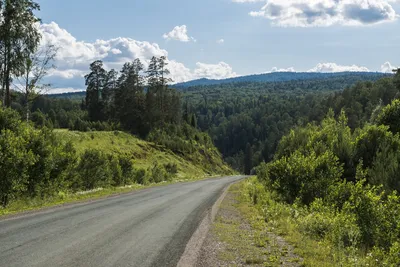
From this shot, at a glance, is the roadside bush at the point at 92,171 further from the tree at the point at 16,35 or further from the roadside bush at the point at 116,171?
the tree at the point at 16,35

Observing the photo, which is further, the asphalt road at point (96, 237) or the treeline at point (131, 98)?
the treeline at point (131, 98)

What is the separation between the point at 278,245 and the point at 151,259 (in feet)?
12.3

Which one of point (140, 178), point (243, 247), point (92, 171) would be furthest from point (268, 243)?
point (140, 178)

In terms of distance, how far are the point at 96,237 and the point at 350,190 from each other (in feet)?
34.9

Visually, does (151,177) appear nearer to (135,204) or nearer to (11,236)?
(135,204)

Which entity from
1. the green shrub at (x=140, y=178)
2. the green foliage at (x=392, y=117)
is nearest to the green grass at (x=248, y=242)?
the green foliage at (x=392, y=117)

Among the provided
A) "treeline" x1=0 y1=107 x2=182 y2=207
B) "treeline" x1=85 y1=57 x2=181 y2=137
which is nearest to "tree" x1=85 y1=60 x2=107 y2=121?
"treeline" x1=85 y1=57 x2=181 y2=137

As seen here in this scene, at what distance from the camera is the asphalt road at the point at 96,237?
8.16 meters

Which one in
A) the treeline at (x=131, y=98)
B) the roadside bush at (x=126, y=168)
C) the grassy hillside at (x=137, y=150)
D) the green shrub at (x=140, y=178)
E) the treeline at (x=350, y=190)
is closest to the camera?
the treeline at (x=350, y=190)

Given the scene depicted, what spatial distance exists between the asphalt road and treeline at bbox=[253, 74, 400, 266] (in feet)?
14.0

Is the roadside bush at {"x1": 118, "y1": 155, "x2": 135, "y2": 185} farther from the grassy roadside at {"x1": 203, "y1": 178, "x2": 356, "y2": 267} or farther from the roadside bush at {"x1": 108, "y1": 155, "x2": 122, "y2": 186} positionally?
the grassy roadside at {"x1": 203, "y1": 178, "x2": 356, "y2": 267}

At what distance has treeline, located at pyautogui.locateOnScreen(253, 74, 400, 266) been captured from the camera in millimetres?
10453

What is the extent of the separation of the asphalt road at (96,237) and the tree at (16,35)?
19.6m

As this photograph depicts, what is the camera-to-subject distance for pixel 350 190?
15.4 metres
